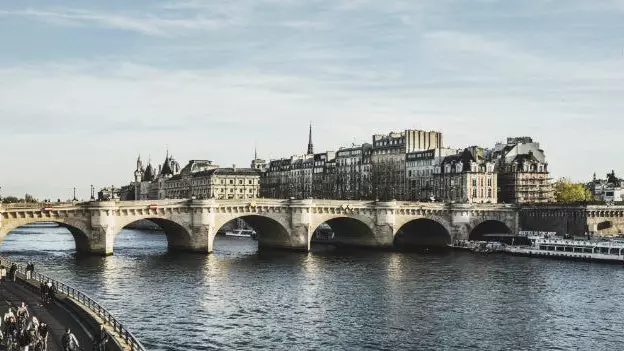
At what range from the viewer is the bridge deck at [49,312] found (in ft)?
119

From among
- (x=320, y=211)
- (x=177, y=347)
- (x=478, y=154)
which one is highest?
(x=478, y=154)

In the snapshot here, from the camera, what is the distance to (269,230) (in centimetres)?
12325

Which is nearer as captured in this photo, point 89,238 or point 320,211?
point 89,238

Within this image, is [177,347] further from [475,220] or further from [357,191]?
[357,191]

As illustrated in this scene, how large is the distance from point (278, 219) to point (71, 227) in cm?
3026

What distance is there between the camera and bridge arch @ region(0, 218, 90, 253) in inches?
3610

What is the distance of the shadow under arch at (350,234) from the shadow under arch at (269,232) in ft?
21.3

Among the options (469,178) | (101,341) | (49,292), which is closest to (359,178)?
(469,178)

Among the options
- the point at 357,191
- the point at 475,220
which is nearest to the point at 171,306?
the point at 475,220

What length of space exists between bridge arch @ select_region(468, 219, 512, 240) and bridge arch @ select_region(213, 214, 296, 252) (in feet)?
121

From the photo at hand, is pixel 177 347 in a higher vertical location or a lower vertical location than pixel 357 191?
lower

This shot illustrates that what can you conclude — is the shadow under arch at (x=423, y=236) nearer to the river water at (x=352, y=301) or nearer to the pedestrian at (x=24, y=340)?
the river water at (x=352, y=301)

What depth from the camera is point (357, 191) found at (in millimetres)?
191000

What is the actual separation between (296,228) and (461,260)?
2554cm
